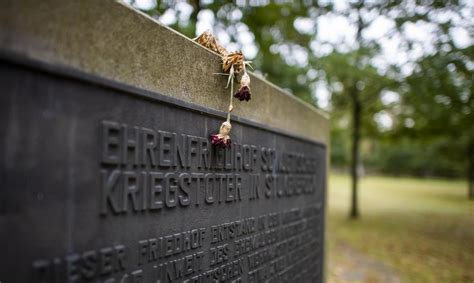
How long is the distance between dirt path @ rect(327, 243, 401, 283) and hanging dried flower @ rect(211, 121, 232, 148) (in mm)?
5024

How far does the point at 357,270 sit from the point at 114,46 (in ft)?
22.6

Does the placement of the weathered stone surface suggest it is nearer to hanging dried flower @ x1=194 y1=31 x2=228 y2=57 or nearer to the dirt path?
hanging dried flower @ x1=194 y1=31 x2=228 y2=57

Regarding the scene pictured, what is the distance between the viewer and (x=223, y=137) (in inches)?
101

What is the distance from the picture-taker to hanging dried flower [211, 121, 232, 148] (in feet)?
8.36

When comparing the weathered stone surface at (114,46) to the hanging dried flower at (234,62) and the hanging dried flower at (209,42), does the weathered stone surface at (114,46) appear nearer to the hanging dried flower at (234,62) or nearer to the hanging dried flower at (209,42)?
the hanging dried flower at (234,62)

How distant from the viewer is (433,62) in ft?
32.0

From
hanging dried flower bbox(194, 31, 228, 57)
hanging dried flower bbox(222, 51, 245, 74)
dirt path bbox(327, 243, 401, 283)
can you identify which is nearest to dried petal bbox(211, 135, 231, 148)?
hanging dried flower bbox(222, 51, 245, 74)

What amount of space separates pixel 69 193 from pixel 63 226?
137 mm

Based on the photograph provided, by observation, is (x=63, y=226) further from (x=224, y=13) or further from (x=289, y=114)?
(x=224, y=13)

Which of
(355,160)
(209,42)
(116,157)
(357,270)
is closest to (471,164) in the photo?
(355,160)

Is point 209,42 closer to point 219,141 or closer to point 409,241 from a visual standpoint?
point 219,141

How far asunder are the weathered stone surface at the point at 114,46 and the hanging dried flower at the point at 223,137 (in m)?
0.18

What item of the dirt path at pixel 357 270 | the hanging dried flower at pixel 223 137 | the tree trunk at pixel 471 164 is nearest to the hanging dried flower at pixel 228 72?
the hanging dried flower at pixel 223 137

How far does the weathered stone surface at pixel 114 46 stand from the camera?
61.7 inches
